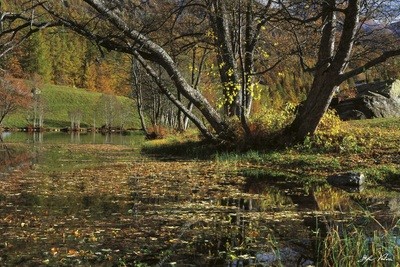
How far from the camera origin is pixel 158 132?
96.1 feet

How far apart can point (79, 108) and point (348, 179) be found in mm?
74538

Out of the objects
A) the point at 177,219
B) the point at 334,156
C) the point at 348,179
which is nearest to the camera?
the point at 177,219

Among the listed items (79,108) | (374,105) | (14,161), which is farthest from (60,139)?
(79,108)

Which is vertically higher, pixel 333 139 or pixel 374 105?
pixel 374 105

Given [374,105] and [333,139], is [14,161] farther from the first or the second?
[374,105]

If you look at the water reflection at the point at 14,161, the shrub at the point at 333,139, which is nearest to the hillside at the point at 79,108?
the water reflection at the point at 14,161

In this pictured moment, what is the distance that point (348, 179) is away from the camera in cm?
913

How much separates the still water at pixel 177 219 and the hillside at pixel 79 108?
6536 centimetres

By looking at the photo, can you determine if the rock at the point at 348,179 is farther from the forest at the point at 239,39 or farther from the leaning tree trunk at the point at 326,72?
the leaning tree trunk at the point at 326,72

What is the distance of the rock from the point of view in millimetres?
9086

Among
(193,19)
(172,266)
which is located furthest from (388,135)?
(172,266)

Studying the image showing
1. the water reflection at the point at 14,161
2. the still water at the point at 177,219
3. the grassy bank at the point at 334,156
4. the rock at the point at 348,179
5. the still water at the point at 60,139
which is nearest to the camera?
Answer: the still water at the point at 177,219

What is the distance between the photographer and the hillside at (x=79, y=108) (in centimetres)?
7575

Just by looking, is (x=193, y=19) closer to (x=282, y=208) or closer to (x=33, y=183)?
(x=33, y=183)
